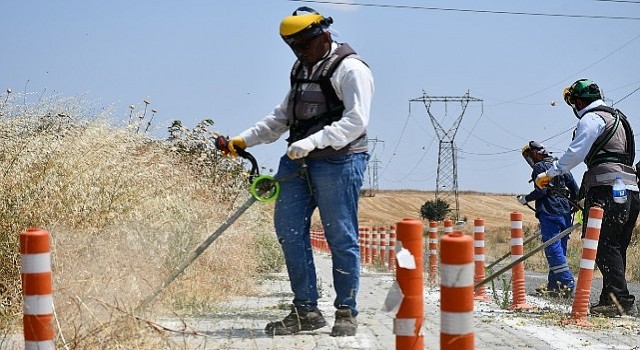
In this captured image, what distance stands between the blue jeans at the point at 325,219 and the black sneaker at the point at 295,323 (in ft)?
0.18

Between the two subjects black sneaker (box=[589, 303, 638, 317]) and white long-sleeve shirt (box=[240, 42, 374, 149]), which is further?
black sneaker (box=[589, 303, 638, 317])

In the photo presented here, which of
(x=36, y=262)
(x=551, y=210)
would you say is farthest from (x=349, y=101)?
(x=551, y=210)

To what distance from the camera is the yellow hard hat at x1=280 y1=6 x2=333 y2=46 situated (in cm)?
700

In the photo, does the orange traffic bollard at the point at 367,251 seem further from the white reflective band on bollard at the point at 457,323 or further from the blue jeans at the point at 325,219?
the white reflective band on bollard at the point at 457,323

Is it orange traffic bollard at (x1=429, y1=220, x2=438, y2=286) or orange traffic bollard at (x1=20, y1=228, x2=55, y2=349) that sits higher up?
orange traffic bollard at (x1=20, y1=228, x2=55, y2=349)

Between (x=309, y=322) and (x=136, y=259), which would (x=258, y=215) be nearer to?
(x=136, y=259)

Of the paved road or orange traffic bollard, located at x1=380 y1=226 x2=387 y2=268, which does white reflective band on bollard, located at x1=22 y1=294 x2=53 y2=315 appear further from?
orange traffic bollard, located at x1=380 y1=226 x2=387 y2=268

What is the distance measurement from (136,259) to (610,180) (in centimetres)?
412

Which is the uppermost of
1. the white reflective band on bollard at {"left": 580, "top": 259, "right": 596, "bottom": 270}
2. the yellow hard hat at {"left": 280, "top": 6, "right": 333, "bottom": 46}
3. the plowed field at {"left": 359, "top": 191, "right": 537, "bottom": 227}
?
the yellow hard hat at {"left": 280, "top": 6, "right": 333, "bottom": 46}

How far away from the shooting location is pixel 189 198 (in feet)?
38.3

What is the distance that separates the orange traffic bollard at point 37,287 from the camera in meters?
4.71

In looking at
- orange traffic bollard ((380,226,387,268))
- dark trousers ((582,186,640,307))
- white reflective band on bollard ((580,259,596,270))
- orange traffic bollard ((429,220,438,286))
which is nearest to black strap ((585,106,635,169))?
dark trousers ((582,186,640,307))

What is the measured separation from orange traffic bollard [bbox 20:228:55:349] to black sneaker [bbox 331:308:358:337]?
8.39 feet

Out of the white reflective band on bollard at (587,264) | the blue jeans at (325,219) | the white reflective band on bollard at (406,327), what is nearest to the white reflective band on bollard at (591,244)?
the white reflective band on bollard at (587,264)
